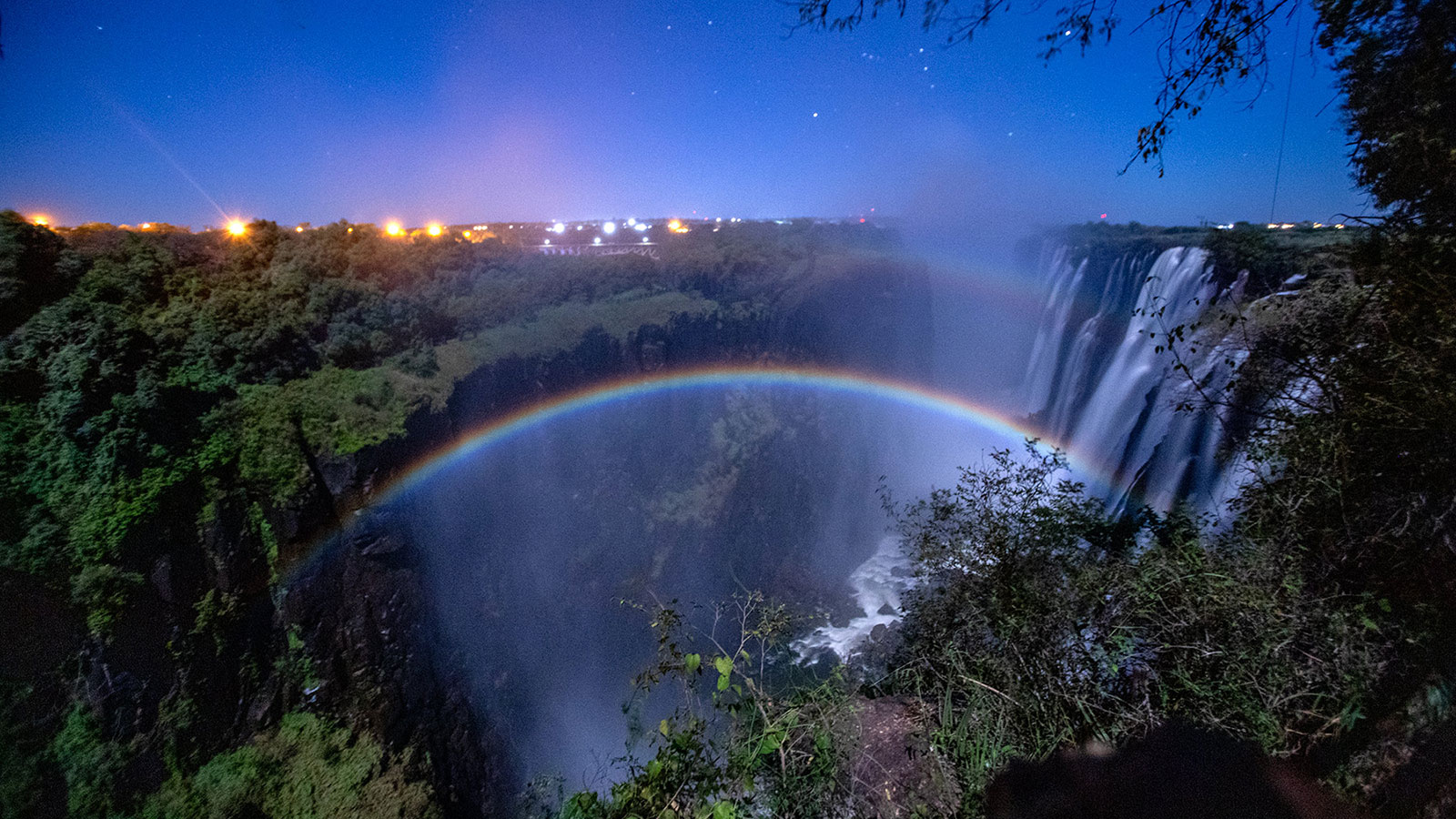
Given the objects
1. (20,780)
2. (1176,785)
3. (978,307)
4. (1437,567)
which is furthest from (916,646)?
(978,307)

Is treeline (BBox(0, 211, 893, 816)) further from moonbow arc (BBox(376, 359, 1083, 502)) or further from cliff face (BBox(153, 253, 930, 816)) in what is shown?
moonbow arc (BBox(376, 359, 1083, 502))

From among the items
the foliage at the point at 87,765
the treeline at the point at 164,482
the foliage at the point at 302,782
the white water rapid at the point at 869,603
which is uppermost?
the treeline at the point at 164,482

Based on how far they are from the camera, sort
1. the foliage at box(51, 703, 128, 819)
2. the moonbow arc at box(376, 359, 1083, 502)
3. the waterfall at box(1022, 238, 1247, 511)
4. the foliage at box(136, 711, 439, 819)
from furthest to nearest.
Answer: the moonbow arc at box(376, 359, 1083, 502)
the waterfall at box(1022, 238, 1247, 511)
the foliage at box(136, 711, 439, 819)
the foliage at box(51, 703, 128, 819)

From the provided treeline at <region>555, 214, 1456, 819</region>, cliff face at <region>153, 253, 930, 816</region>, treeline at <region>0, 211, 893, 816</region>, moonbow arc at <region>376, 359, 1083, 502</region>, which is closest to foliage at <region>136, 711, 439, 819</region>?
treeline at <region>0, 211, 893, 816</region>

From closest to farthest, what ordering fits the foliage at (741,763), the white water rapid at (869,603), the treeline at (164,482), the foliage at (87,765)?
the foliage at (741,763)
the foliage at (87,765)
the treeline at (164,482)
the white water rapid at (869,603)

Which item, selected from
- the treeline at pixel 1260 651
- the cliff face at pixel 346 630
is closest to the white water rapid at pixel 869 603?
the cliff face at pixel 346 630

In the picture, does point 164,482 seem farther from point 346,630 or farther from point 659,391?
point 659,391

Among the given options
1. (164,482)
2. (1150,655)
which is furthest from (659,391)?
(1150,655)

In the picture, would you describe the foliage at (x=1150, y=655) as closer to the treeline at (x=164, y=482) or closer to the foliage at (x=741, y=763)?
the foliage at (x=741, y=763)

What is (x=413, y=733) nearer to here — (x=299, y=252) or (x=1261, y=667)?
(x=299, y=252)
